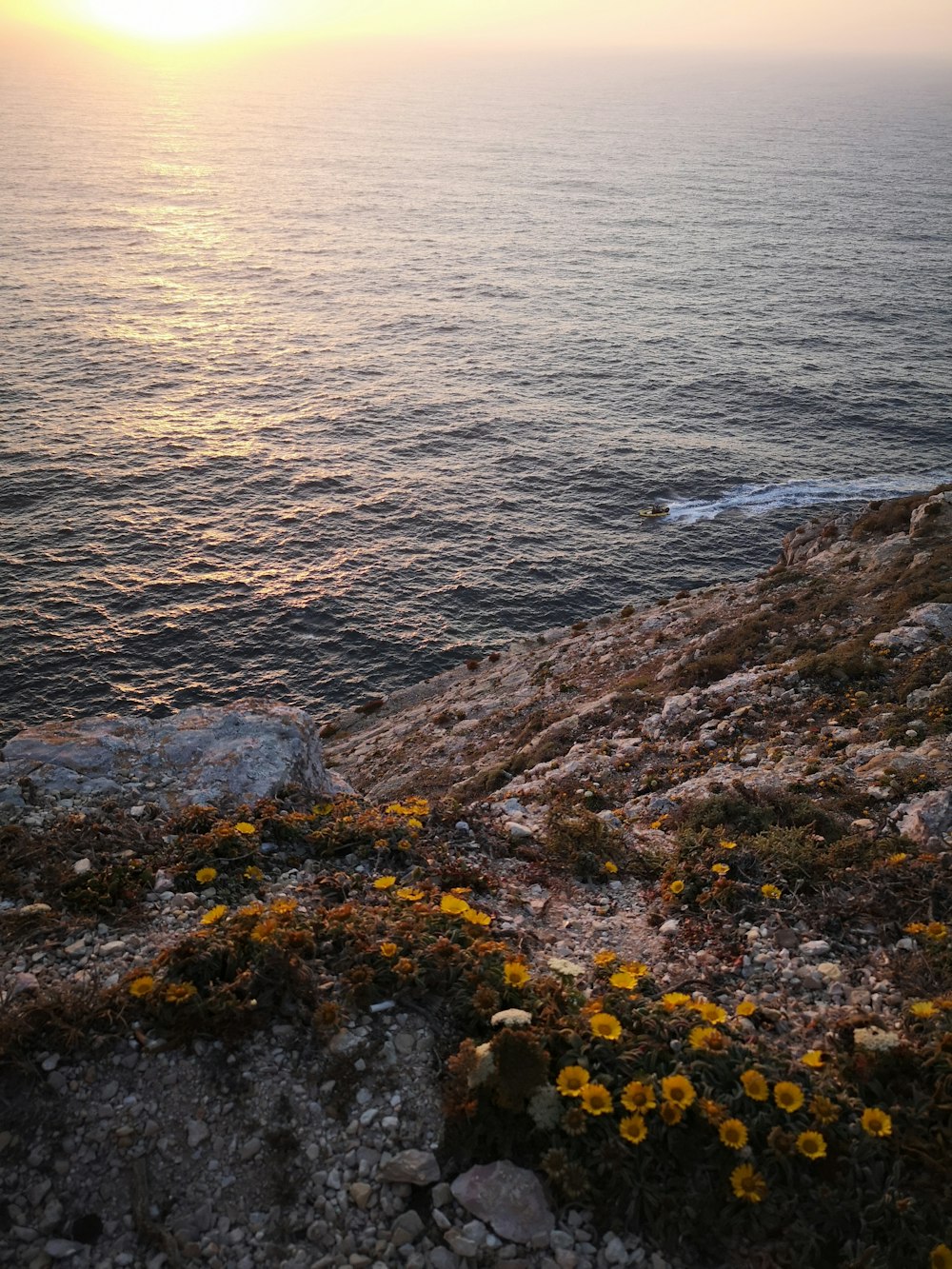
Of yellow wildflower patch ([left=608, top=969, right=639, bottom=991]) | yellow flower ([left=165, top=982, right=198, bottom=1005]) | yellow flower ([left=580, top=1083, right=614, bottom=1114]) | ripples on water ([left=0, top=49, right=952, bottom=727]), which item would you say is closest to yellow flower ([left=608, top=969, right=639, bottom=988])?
yellow wildflower patch ([left=608, top=969, right=639, bottom=991])

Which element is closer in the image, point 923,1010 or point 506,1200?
point 506,1200

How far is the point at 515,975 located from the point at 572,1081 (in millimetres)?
1288

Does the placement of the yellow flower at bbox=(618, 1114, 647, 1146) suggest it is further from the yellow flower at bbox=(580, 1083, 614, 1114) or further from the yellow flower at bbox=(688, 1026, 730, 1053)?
the yellow flower at bbox=(688, 1026, 730, 1053)

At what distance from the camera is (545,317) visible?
304ft

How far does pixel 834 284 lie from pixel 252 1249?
4539 inches

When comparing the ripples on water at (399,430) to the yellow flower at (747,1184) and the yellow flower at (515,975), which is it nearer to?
the yellow flower at (515,975)

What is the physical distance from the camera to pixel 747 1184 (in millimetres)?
6809

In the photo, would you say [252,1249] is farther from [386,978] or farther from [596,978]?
[596,978]

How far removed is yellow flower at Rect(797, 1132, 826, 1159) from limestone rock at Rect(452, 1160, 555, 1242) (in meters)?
2.15

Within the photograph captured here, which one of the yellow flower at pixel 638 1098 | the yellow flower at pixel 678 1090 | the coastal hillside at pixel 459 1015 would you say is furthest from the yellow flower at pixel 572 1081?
the yellow flower at pixel 678 1090

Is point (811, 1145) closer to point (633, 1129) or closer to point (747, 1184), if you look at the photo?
point (747, 1184)

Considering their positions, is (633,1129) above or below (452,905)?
above

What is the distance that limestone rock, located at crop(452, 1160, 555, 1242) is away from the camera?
22.4 feet

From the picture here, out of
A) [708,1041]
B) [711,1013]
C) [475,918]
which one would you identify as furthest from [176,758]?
[708,1041]
